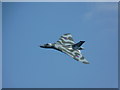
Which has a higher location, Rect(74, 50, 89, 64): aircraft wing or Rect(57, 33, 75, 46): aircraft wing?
Rect(57, 33, 75, 46): aircraft wing

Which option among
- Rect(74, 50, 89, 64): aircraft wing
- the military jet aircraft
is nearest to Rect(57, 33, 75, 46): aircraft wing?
the military jet aircraft

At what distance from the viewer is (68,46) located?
4703 millimetres

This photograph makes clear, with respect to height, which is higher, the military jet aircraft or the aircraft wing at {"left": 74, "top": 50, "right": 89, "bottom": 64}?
the military jet aircraft

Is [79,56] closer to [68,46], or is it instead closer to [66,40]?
[68,46]

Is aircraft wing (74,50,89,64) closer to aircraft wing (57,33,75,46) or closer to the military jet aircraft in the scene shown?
the military jet aircraft

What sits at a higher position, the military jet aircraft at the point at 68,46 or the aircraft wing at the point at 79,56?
the military jet aircraft at the point at 68,46

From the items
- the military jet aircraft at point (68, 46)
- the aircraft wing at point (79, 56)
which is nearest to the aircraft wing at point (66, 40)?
the military jet aircraft at point (68, 46)

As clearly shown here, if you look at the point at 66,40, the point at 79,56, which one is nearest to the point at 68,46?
the point at 66,40

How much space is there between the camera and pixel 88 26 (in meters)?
4.72

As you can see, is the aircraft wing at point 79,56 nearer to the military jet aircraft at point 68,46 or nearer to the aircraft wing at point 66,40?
the military jet aircraft at point 68,46

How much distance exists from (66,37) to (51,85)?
90 centimetres

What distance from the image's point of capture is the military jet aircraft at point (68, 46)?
4676 mm

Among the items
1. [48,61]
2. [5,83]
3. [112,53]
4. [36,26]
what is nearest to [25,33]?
[36,26]

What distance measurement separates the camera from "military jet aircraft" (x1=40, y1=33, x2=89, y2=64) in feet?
15.3
